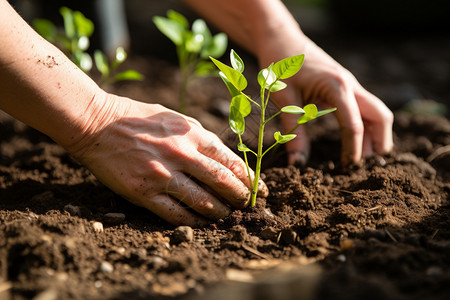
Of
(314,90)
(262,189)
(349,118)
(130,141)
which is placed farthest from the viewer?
(314,90)

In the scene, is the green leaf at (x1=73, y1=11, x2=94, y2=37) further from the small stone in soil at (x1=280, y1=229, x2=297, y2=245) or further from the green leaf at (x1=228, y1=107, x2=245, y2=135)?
the small stone in soil at (x1=280, y1=229, x2=297, y2=245)

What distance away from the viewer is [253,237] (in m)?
1.56

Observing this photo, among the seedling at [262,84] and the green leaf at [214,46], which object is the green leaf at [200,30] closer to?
the green leaf at [214,46]

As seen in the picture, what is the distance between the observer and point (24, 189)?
1.88 metres

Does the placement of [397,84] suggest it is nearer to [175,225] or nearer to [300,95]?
[300,95]

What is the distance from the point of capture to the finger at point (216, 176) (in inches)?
63.1

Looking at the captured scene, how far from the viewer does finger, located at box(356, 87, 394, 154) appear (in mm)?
2014

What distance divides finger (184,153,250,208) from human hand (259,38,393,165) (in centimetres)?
46

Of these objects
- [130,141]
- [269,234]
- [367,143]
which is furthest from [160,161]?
[367,143]

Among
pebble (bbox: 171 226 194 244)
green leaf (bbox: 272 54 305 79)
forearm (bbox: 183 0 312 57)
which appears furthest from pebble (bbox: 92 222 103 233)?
forearm (bbox: 183 0 312 57)

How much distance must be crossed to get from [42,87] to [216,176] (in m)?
0.67

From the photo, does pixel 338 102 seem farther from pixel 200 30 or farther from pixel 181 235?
pixel 181 235

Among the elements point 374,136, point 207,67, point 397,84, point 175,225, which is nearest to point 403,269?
point 175,225

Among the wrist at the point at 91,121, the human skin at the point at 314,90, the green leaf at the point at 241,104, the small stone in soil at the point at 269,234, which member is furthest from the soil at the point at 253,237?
the green leaf at the point at 241,104
